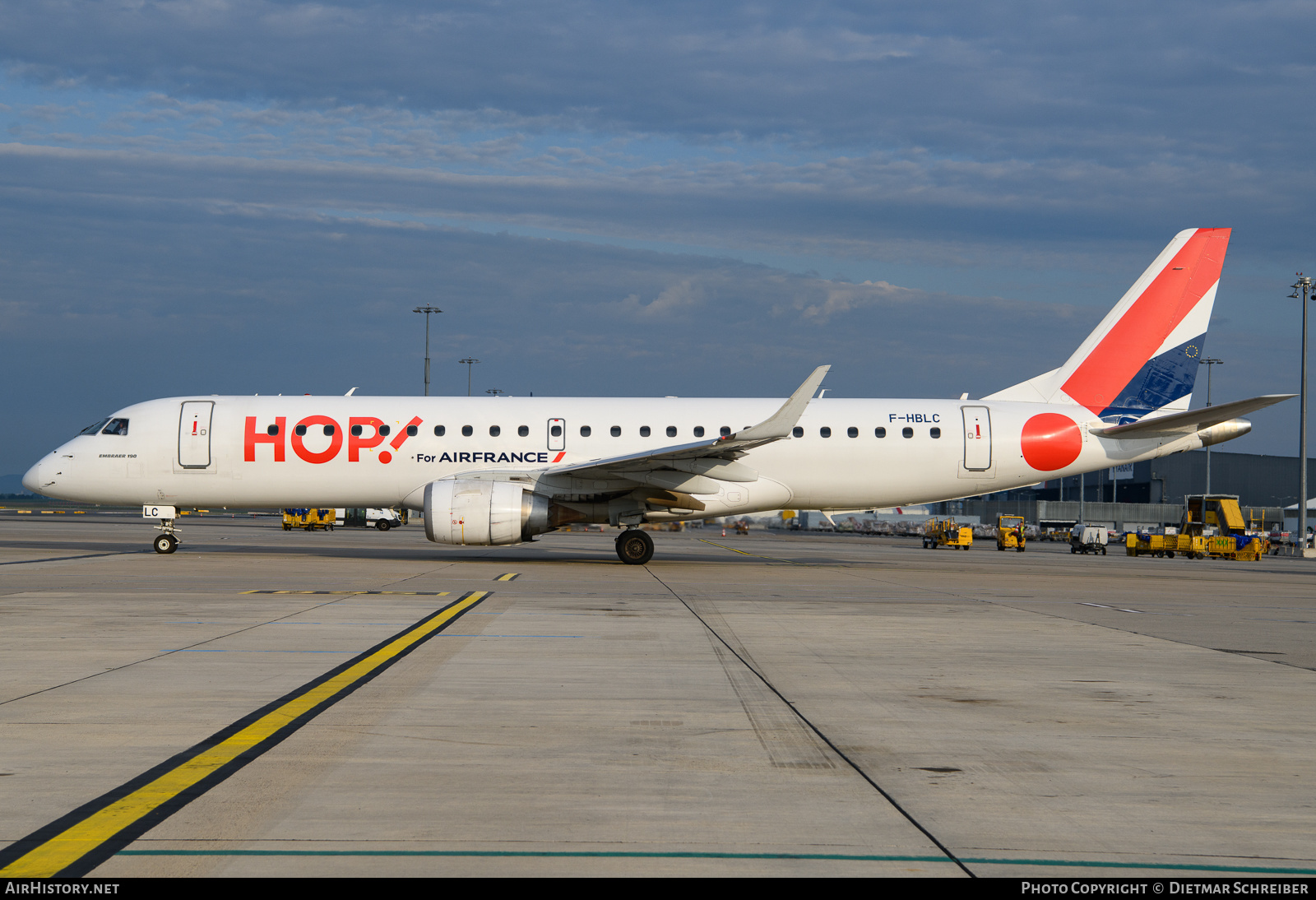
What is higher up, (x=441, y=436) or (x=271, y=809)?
(x=441, y=436)

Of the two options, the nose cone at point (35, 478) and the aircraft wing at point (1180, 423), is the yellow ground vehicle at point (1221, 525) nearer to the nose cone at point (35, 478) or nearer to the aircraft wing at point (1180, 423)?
the aircraft wing at point (1180, 423)

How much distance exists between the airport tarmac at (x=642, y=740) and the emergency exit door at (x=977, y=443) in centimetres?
1166

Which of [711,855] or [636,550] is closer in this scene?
[711,855]

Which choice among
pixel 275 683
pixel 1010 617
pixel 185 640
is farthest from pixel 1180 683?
Result: pixel 185 640

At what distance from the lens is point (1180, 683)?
9023 millimetres

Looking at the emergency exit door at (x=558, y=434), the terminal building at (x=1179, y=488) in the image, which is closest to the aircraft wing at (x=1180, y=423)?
the emergency exit door at (x=558, y=434)

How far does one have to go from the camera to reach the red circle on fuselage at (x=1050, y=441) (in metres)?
26.0

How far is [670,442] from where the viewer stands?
83.9 ft

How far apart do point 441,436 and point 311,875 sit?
2152 cm

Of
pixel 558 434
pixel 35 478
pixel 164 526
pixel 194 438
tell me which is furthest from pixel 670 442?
pixel 35 478

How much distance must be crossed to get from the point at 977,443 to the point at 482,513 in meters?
12.1

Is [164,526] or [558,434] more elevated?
[558,434]

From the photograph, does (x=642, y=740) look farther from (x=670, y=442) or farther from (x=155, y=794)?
(x=670, y=442)
